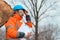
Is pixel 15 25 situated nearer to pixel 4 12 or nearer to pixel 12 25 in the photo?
pixel 12 25

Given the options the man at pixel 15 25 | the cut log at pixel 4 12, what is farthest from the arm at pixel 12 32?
the cut log at pixel 4 12

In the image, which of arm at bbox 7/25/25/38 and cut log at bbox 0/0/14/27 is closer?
arm at bbox 7/25/25/38

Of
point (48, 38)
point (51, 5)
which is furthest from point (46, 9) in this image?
point (48, 38)

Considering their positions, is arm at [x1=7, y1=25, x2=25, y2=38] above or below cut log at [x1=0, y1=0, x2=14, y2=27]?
below

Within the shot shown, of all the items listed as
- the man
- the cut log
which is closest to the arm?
the man

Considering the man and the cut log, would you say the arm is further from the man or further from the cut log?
the cut log

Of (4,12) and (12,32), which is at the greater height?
(4,12)

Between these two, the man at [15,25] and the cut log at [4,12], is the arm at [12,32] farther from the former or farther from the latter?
the cut log at [4,12]

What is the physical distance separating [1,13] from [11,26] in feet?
0.70

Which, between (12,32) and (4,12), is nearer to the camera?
(12,32)

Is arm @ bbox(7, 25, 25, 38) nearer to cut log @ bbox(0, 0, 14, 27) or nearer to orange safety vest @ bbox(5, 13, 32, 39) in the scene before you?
orange safety vest @ bbox(5, 13, 32, 39)

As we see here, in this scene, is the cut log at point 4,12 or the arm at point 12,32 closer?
the arm at point 12,32

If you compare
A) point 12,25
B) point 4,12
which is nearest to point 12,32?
point 12,25

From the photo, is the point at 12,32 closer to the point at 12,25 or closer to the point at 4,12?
the point at 12,25
